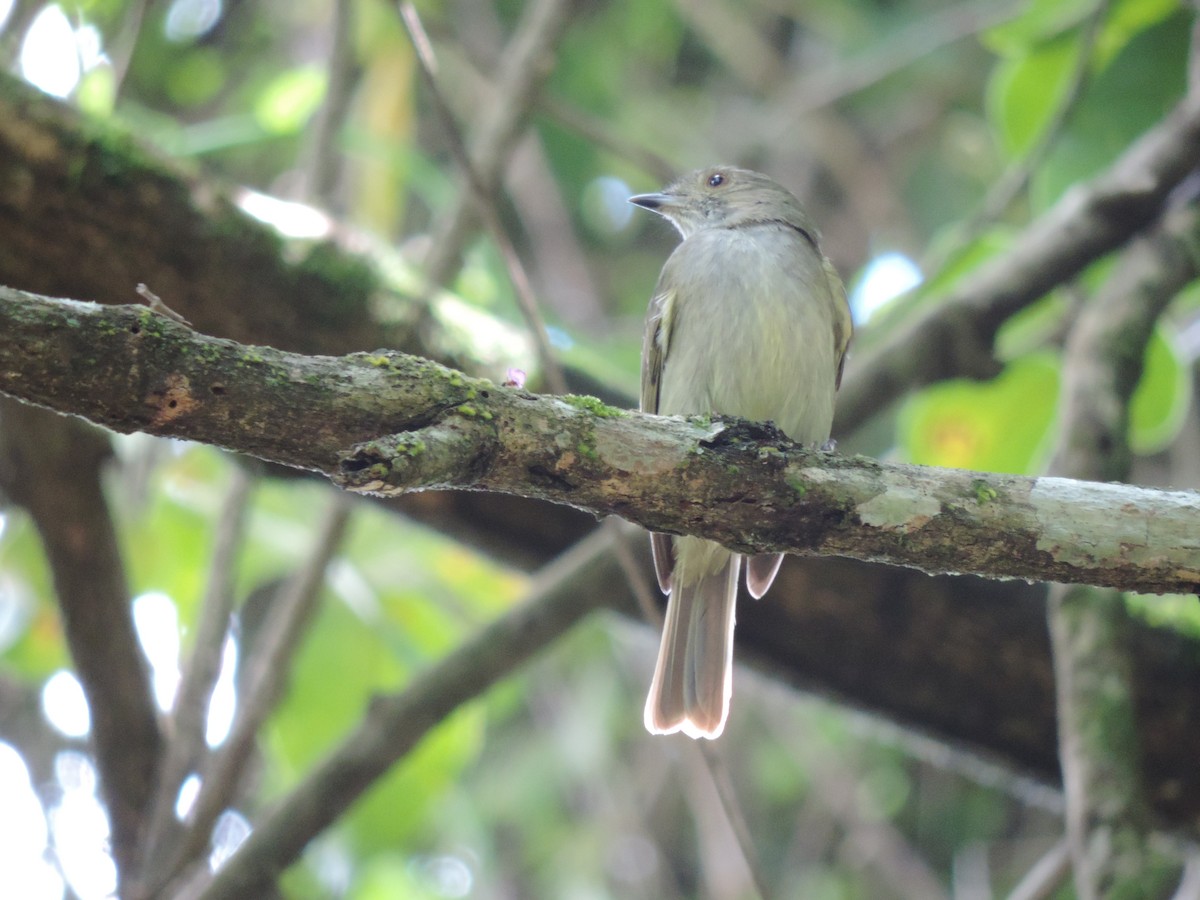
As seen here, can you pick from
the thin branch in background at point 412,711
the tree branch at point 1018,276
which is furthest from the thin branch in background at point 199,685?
the tree branch at point 1018,276

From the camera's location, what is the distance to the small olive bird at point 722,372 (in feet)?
12.1

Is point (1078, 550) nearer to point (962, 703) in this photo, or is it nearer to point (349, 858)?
point (962, 703)

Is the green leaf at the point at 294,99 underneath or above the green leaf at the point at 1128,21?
underneath

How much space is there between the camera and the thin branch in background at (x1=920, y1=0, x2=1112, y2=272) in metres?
4.22

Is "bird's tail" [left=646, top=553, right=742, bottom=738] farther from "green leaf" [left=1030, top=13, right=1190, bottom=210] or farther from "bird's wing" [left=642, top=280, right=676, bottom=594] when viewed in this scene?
"green leaf" [left=1030, top=13, right=1190, bottom=210]

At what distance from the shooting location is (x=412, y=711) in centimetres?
359

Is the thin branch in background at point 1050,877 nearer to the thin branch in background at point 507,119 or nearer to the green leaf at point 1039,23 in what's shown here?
the thin branch in background at point 507,119

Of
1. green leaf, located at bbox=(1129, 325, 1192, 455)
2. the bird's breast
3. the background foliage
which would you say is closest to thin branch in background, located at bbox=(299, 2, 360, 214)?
the background foliage

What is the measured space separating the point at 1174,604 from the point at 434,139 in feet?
15.4

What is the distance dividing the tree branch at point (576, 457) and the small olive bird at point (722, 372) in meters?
1.37

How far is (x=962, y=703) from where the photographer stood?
13.5 ft

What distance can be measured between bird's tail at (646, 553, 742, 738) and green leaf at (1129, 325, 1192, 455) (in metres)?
1.65

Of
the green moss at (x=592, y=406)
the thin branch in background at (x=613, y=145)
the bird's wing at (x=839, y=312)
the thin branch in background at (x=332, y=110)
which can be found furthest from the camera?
the thin branch in background at (x=332, y=110)

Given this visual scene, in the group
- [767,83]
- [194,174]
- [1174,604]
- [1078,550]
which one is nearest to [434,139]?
[767,83]
